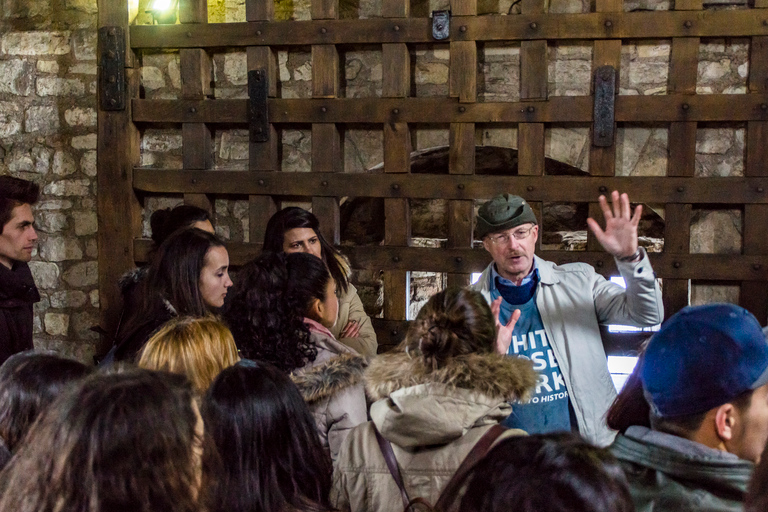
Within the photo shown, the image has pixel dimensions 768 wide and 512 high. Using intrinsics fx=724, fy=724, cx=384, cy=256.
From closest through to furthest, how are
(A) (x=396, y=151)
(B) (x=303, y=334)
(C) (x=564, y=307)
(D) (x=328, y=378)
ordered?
(D) (x=328, y=378) < (B) (x=303, y=334) < (C) (x=564, y=307) < (A) (x=396, y=151)

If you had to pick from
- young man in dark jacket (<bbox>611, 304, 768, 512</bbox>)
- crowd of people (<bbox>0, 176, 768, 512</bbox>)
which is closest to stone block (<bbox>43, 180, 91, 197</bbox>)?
crowd of people (<bbox>0, 176, 768, 512</bbox>)

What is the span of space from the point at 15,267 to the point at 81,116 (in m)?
1.20

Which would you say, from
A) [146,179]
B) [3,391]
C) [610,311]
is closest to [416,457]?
[3,391]

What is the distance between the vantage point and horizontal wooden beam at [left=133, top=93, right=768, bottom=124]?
3.20m

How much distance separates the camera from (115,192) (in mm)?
3914

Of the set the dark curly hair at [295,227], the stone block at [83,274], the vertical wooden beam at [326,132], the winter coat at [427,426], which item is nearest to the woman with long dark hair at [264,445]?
the winter coat at [427,426]

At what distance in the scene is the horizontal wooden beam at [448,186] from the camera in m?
3.24

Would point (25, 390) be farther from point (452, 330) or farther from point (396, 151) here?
point (396, 151)

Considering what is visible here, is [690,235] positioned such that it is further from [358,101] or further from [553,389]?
[358,101]

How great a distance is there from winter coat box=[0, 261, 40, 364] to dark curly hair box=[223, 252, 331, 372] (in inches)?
49.0

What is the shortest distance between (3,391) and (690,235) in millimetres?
2849

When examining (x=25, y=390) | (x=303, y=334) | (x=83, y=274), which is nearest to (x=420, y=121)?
(x=303, y=334)

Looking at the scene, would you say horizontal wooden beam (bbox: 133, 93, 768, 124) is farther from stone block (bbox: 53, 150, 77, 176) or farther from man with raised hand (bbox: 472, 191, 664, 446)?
man with raised hand (bbox: 472, 191, 664, 446)

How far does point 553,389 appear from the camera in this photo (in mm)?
2520
